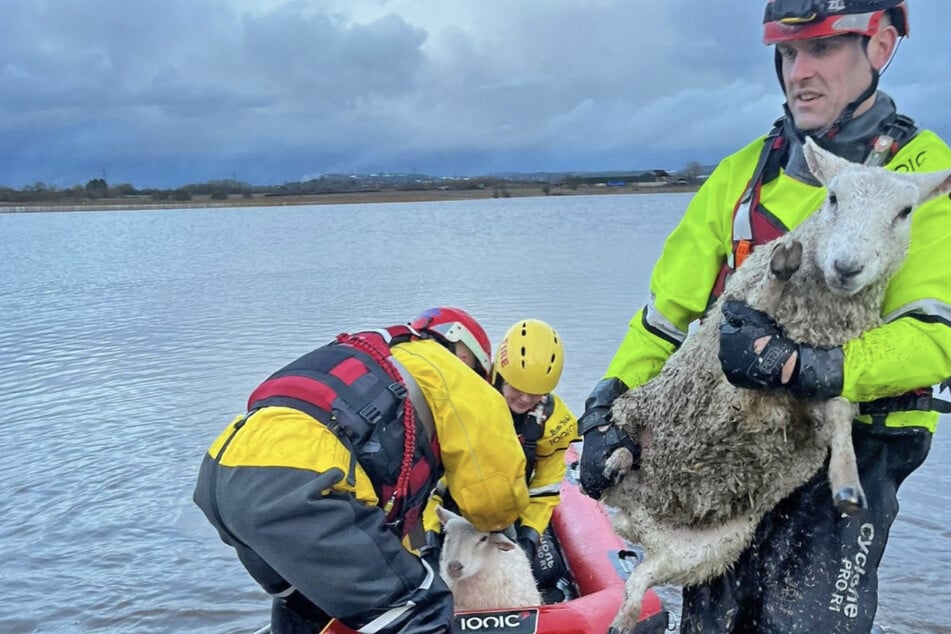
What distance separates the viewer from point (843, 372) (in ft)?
8.33

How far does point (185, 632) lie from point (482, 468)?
3.76 m

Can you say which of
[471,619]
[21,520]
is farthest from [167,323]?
[471,619]

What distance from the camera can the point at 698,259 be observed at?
3.28 metres

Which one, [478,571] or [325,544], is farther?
[478,571]

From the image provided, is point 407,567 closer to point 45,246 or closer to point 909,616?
point 909,616

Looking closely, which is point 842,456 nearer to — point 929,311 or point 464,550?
point 929,311

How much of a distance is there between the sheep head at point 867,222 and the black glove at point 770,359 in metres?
0.22

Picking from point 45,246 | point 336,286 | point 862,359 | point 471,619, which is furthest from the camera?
point 45,246

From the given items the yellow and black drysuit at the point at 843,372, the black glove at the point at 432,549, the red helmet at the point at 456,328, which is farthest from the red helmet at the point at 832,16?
the black glove at the point at 432,549

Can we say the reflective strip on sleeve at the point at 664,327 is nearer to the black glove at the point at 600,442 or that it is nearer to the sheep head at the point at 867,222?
the black glove at the point at 600,442

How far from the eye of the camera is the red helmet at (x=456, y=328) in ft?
12.6

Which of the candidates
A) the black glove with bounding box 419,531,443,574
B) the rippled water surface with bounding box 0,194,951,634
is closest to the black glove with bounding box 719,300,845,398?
the black glove with bounding box 419,531,443,574

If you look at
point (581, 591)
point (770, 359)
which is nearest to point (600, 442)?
point (770, 359)

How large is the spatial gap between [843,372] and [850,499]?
38cm
